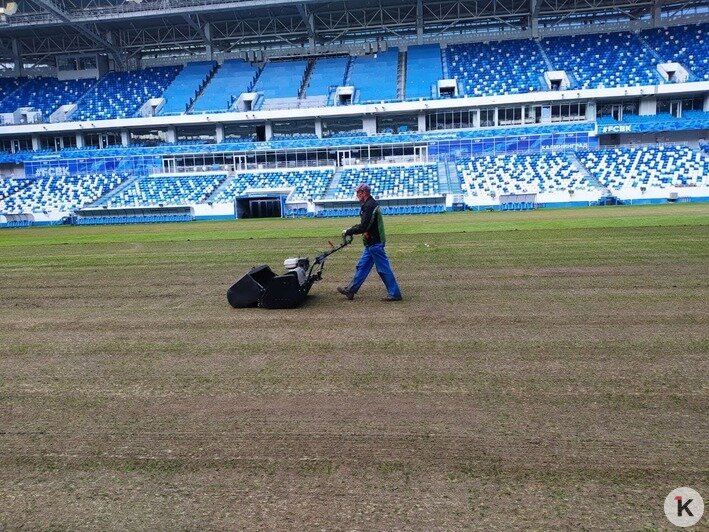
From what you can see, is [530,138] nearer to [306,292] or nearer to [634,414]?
[306,292]

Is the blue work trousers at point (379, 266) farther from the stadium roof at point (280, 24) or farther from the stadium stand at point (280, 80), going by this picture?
the stadium stand at point (280, 80)

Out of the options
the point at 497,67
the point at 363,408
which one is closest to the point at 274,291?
the point at 363,408

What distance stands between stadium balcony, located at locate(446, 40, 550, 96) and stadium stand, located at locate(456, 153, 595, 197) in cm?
601

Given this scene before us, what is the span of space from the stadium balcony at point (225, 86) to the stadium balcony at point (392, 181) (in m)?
13.1

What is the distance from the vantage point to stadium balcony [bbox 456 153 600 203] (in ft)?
123

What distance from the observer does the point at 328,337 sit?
6355 millimetres

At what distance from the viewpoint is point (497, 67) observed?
4756 centimetres

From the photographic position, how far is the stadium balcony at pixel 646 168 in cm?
3653

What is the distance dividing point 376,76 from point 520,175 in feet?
57.3

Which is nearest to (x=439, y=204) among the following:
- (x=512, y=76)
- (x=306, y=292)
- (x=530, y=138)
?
(x=530, y=138)

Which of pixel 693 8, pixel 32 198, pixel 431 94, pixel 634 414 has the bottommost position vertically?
pixel 634 414

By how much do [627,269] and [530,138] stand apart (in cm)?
3580

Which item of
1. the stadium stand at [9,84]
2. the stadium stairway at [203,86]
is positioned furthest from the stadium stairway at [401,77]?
the stadium stand at [9,84]

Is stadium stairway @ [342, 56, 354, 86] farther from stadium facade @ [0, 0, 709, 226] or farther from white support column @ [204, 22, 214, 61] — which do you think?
white support column @ [204, 22, 214, 61]
